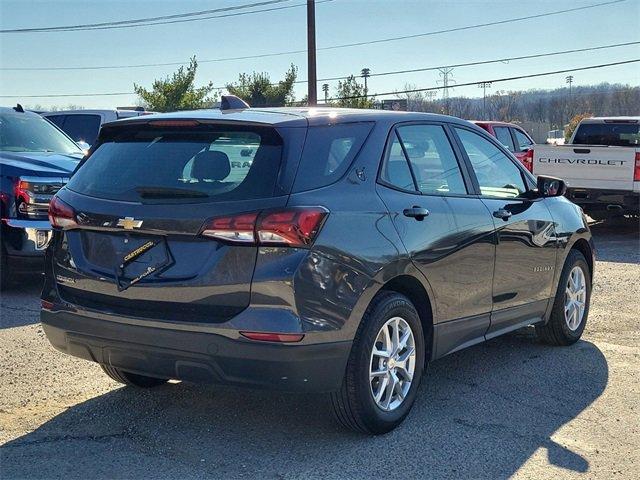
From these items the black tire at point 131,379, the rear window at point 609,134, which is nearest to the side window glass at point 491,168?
the black tire at point 131,379

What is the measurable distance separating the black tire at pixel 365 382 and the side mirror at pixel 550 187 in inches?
80.2

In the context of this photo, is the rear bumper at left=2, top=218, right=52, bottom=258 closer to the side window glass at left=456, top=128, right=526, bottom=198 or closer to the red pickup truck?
the side window glass at left=456, top=128, right=526, bottom=198

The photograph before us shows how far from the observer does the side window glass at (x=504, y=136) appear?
17.6 metres

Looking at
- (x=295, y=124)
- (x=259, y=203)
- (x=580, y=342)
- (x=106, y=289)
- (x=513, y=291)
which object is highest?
(x=295, y=124)

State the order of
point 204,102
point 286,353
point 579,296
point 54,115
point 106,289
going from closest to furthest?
1. point 286,353
2. point 106,289
3. point 579,296
4. point 54,115
5. point 204,102

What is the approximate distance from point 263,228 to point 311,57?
24.5 m

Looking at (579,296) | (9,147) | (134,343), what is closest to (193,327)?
(134,343)

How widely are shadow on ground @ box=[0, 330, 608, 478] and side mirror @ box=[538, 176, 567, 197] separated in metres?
1.37

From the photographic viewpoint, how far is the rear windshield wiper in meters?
4.01

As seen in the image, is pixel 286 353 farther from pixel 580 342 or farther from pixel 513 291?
pixel 580 342

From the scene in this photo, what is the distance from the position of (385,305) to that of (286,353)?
0.70 metres

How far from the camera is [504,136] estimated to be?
17969mm

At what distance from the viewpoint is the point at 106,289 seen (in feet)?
13.6

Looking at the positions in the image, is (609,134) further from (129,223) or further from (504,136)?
(129,223)
